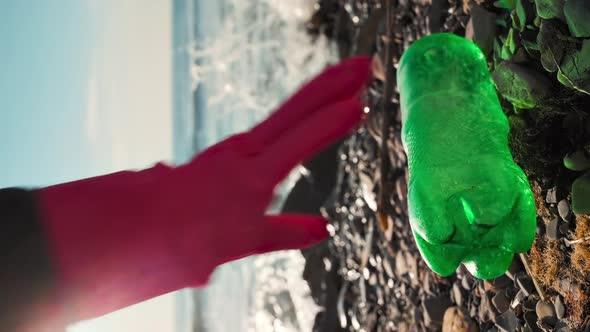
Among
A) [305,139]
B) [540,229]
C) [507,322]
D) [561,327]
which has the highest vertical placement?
[305,139]

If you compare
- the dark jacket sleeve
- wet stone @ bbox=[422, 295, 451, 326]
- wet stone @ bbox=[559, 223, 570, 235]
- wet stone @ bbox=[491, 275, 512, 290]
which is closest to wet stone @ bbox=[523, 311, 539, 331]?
wet stone @ bbox=[491, 275, 512, 290]

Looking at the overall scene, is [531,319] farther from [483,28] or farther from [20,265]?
[20,265]

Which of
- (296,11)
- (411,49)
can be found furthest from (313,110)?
(296,11)

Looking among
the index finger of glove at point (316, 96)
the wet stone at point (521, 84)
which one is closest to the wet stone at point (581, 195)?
the wet stone at point (521, 84)

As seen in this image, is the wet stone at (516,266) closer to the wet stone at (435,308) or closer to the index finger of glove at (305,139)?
the wet stone at (435,308)

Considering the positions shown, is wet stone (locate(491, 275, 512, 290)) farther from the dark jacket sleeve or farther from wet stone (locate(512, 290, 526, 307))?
the dark jacket sleeve

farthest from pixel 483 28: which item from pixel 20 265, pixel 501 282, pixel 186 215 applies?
pixel 20 265
